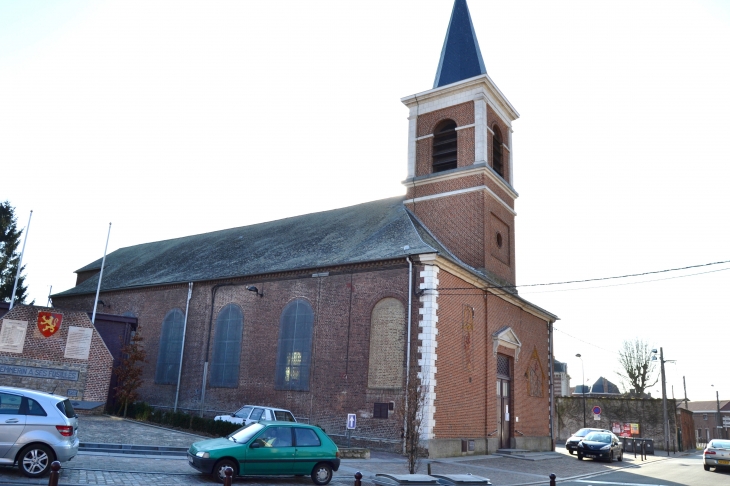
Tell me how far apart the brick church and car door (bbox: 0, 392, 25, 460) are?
11165mm

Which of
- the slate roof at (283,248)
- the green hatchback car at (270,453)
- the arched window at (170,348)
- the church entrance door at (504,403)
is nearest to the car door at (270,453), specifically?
the green hatchback car at (270,453)

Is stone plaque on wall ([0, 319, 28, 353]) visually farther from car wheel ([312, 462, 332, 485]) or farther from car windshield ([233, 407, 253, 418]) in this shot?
car wheel ([312, 462, 332, 485])

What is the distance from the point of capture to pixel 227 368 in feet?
85.5

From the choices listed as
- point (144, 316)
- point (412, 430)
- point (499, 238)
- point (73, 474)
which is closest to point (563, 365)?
point (499, 238)

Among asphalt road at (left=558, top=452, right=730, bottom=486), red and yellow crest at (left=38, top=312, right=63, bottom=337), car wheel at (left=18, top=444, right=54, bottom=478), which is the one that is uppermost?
red and yellow crest at (left=38, top=312, right=63, bottom=337)

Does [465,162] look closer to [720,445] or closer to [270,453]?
[720,445]

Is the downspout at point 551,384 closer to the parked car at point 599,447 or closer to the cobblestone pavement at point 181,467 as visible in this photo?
the parked car at point 599,447

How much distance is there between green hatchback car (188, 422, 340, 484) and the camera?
12.1 meters

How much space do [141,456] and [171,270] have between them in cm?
1919

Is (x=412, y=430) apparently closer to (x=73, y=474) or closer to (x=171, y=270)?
(x=73, y=474)

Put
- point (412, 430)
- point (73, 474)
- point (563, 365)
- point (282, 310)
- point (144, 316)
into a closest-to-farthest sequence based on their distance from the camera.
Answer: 1. point (73, 474)
2. point (412, 430)
3. point (282, 310)
4. point (144, 316)
5. point (563, 365)

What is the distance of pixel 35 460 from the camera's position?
405 inches

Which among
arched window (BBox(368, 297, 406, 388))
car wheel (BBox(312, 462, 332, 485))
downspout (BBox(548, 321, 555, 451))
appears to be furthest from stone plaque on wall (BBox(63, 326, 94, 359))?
downspout (BBox(548, 321, 555, 451))

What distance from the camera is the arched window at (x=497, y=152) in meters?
28.6
